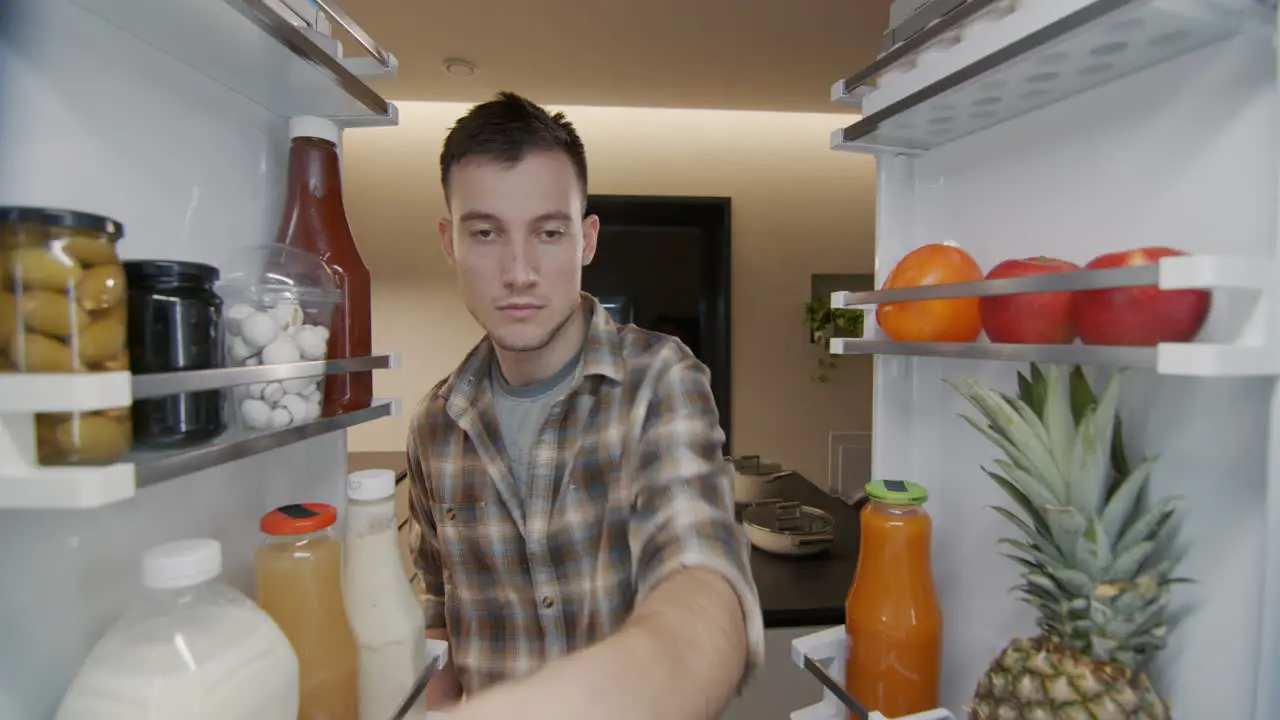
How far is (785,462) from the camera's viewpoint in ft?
9.70

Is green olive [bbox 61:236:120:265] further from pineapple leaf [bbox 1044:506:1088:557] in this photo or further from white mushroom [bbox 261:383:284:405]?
pineapple leaf [bbox 1044:506:1088:557]

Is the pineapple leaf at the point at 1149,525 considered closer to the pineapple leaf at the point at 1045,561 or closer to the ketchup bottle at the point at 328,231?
the pineapple leaf at the point at 1045,561

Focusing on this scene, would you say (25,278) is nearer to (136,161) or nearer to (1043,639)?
(136,161)

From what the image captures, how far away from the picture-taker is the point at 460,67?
214 centimetres

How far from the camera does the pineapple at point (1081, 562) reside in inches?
21.3

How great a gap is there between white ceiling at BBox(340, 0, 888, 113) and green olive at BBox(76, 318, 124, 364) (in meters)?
1.69

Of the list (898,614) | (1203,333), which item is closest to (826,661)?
(898,614)

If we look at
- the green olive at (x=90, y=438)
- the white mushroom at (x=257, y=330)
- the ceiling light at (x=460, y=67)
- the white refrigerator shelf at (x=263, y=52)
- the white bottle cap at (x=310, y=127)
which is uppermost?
the ceiling light at (x=460, y=67)

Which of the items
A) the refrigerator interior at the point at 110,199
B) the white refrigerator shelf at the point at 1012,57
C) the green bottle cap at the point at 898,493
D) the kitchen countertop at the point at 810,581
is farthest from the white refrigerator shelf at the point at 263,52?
the kitchen countertop at the point at 810,581

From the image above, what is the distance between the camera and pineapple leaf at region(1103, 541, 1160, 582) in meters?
0.54

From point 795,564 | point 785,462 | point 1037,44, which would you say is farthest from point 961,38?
point 785,462

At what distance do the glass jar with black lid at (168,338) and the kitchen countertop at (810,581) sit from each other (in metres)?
1.01

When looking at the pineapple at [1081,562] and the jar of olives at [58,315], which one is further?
the pineapple at [1081,562]

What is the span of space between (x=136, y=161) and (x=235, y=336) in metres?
0.15
